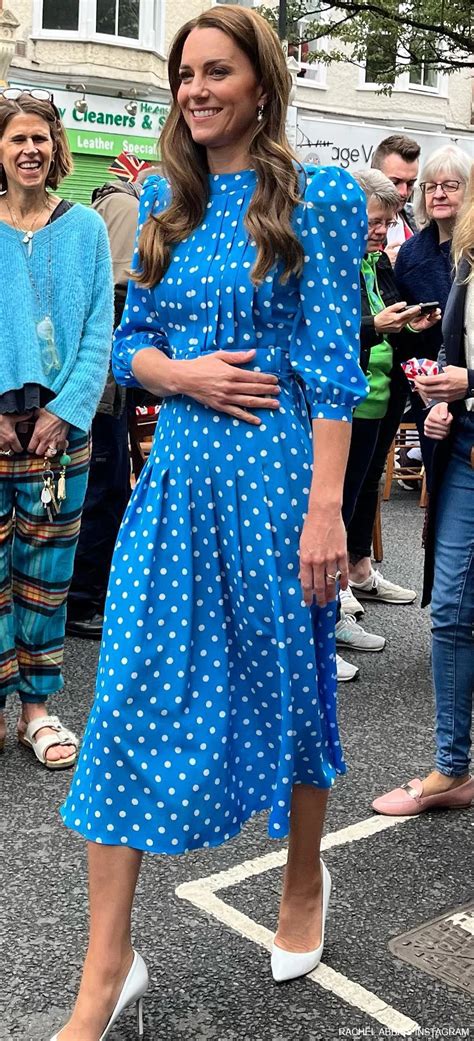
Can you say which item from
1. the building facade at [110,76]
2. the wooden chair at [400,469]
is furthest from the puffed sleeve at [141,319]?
the building facade at [110,76]

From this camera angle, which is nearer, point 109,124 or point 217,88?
point 217,88

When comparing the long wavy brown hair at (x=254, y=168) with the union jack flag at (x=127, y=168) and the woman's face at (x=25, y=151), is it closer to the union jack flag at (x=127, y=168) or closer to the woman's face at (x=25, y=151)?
the woman's face at (x=25, y=151)

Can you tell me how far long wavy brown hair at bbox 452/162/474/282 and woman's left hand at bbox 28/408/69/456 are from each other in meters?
1.47

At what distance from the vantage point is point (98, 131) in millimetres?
22906

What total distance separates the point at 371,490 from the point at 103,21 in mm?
19266

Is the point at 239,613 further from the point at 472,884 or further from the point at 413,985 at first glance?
the point at 472,884

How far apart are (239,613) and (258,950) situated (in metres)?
0.95

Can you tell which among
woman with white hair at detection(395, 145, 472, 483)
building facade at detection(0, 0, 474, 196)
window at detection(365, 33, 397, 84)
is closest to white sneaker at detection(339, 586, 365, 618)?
woman with white hair at detection(395, 145, 472, 483)

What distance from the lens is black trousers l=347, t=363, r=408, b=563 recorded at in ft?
20.3

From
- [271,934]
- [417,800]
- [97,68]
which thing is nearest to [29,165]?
[417,800]

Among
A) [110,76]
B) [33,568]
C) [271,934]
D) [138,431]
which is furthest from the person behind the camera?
[110,76]

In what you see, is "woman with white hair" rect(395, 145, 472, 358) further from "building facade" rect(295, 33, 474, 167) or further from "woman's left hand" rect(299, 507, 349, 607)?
"building facade" rect(295, 33, 474, 167)

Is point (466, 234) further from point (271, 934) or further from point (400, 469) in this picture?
point (400, 469)

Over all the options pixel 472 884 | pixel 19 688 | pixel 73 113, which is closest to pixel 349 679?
pixel 19 688
